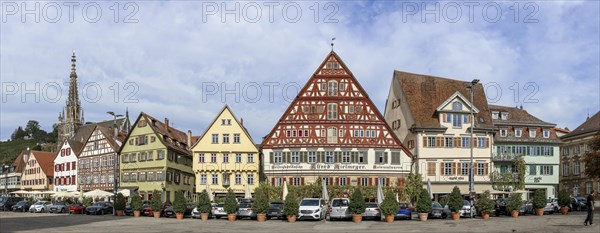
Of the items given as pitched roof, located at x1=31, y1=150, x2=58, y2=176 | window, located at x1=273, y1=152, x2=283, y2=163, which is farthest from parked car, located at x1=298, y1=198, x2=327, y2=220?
pitched roof, located at x1=31, y1=150, x2=58, y2=176

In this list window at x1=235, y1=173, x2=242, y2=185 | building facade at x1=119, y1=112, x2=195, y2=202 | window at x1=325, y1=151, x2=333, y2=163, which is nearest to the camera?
window at x1=325, y1=151, x2=333, y2=163

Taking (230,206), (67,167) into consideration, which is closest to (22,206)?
(67,167)

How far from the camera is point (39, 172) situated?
12169cm

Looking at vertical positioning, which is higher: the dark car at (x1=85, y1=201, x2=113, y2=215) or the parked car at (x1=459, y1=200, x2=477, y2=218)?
the parked car at (x1=459, y1=200, x2=477, y2=218)

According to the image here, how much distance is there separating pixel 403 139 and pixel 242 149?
19426 mm

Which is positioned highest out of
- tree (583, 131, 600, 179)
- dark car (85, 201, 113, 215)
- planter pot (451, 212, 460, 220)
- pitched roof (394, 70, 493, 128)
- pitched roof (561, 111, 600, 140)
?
pitched roof (394, 70, 493, 128)

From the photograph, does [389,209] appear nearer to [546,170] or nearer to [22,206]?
[546,170]

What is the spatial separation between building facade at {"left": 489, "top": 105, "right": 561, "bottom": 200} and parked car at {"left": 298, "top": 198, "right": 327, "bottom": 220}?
37.5 metres

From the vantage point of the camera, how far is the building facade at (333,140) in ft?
246

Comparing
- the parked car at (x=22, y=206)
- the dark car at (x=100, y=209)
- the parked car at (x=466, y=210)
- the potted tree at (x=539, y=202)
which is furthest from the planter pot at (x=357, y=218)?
the parked car at (x=22, y=206)

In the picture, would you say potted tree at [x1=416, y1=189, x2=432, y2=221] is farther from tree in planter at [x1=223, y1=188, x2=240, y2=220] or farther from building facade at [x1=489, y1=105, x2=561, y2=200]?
building facade at [x1=489, y1=105, x2=561, y2=200]

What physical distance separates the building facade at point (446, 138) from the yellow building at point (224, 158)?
18.5 m

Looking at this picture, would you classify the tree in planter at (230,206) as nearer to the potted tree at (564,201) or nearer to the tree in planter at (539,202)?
the tree in planter at (539,202)

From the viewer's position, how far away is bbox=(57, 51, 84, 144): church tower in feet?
584
